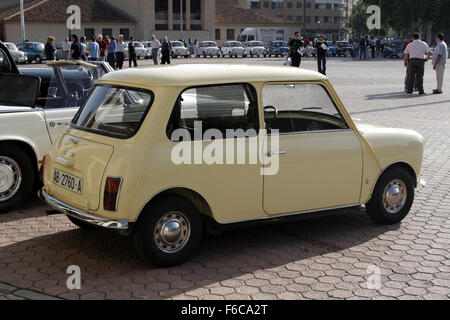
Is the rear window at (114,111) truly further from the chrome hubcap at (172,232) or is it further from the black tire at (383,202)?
the black tire at (383,202)

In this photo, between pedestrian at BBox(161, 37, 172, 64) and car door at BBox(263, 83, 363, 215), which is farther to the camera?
pedestrian at BBox(161, 37, 172, 64)

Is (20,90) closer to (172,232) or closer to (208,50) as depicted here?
(172,232)

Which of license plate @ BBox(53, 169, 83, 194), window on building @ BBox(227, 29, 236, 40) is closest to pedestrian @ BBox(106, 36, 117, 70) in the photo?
license plate @ BBox(53, 169, 83, 194)

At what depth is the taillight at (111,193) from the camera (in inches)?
190

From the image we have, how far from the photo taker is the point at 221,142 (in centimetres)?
528

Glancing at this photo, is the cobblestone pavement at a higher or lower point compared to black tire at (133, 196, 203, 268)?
lower

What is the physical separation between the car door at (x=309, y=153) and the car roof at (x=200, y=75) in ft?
0.34

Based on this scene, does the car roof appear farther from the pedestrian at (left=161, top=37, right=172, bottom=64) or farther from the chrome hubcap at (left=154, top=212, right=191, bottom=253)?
the pedestrian at (left=161, top=37, right=172, bottom=64)

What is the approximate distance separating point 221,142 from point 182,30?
76.4m

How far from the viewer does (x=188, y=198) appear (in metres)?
5.18

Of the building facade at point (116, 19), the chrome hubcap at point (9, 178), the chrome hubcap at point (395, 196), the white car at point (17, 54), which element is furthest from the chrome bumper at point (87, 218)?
the building facade at point (116, 19)

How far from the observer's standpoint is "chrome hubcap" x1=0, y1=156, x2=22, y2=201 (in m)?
6.92

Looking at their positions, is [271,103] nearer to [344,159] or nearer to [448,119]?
[344,159]

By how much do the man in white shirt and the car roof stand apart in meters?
16.0
